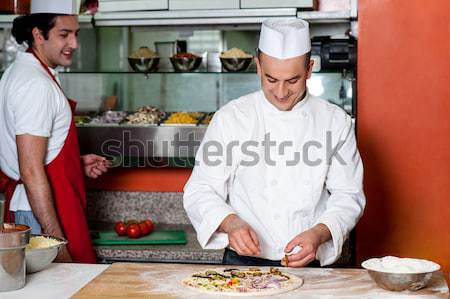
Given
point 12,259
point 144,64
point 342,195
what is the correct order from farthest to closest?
point 144,64 → point 342,195 → point 12,259

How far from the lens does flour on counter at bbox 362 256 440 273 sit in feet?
7.82

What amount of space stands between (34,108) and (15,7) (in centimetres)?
108

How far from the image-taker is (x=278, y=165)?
9.76 ft

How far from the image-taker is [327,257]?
9.50 ft

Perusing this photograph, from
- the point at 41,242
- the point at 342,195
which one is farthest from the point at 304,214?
the point at 41,242

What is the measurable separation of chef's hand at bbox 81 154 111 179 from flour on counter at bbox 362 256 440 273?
1.77 m

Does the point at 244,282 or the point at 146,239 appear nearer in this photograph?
the point at 244,282

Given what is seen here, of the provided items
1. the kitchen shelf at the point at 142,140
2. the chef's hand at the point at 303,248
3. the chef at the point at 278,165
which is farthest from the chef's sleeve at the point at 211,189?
the kitchen shelf at the point at 142,140

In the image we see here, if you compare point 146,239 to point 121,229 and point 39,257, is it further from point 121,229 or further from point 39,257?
point 39,257

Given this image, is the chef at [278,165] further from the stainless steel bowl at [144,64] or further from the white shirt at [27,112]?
the stainless steel bowl at [144,64]

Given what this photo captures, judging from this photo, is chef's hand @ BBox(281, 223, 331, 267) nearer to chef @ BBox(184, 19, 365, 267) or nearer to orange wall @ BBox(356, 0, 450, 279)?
chef @ BBox(184, 19, 365, 267)

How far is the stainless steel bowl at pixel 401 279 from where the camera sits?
7.69 ft

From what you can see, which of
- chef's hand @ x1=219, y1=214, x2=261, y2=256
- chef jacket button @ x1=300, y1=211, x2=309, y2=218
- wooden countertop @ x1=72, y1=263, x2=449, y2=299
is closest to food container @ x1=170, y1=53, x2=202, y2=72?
chef jacket button @ x1=300, y1=211, x2=309, y2=218

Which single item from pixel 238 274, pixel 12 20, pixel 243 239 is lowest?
pixel 238 274
